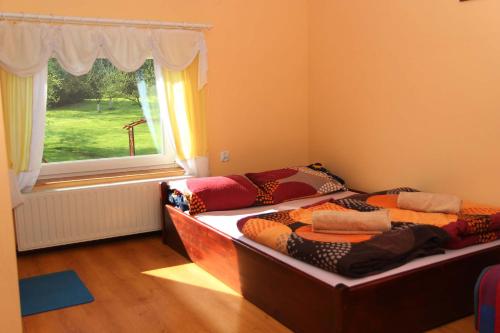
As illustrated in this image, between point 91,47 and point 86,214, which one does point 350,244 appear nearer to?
point 86,214

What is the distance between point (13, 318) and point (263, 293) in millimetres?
1727

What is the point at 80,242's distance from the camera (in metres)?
4.05

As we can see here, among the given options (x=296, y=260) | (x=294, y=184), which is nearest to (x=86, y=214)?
(x=294, y=184)

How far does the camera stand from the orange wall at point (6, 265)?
1.19m

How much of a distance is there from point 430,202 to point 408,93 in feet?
3.17

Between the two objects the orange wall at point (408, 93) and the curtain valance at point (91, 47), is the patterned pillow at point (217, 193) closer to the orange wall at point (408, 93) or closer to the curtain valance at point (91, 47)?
the curtain valance at point (91, 47)

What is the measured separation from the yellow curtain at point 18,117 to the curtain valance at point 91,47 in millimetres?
97

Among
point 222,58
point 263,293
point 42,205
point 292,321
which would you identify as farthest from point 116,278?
Result: point 222,58

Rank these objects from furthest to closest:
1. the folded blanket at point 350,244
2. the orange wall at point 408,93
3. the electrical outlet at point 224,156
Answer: the electrical outlet at point 224,156 < the orange wall at point 408,93 < the folded blanket at point 350,244

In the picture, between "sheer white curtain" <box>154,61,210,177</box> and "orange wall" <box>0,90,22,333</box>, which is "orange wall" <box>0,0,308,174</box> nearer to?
"sheer white curtain" <box>154,61,210,177</box>

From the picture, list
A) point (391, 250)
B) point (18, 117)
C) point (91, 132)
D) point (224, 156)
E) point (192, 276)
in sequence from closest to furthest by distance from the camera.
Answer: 1. point (391, 250)
2. point (192, 276)
3. point (18, 117)
4. point (91, 132)
5. point (224, 156)

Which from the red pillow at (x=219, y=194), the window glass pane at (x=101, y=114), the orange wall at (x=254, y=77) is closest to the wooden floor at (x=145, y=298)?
the red pillow at (x=219, y=194)

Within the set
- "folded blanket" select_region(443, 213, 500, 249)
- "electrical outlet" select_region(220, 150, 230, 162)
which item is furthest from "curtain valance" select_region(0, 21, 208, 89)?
"folded blanket" select_region(443, 213, 500, 249)

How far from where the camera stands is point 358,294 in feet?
7.33
